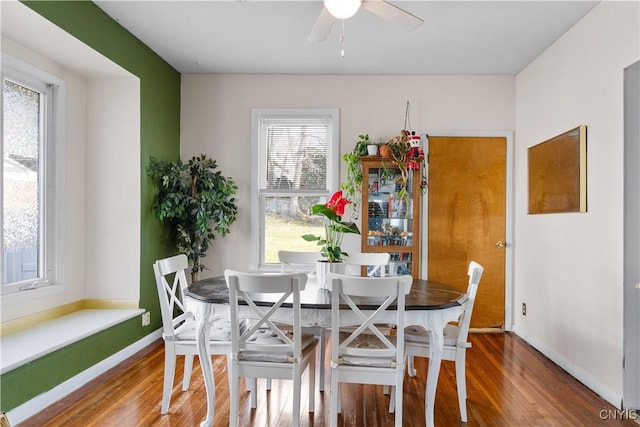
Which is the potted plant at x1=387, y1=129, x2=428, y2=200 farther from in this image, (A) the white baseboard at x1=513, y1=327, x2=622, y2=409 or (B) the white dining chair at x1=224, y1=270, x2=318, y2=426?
(B) the white dining chair at x1=224, y1=270, x2=318, y2=426

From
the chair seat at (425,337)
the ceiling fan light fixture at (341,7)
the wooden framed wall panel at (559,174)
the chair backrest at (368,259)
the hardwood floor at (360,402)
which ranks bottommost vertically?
the hardwood floor at (360,402)

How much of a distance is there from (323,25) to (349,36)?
111 cm

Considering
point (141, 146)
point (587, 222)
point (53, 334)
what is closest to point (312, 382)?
point (53, 334)

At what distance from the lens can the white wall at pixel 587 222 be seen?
2855mm

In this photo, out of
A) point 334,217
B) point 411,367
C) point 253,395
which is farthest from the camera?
point 411,367

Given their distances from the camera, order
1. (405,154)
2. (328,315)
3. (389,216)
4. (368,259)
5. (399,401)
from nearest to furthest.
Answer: (399,401), (328,315), (368,259), (405,154), (389,216)

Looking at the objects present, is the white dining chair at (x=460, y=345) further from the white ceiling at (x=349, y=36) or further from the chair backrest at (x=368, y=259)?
the white ceiling at (x=349, y=36)

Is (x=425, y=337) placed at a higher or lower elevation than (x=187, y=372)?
higher

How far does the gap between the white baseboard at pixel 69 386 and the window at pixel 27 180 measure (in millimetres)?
770

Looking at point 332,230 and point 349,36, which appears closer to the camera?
point 332,230

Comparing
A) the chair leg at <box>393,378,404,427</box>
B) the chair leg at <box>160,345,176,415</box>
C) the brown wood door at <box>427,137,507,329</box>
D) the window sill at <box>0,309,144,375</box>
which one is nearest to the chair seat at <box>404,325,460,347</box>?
the chair leg at <box>393,378,404,427</box>

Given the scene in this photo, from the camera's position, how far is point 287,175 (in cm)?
480

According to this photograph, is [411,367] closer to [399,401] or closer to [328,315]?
[399,401]

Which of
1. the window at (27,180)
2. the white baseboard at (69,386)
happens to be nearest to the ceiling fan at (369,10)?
the window at (27,180)
